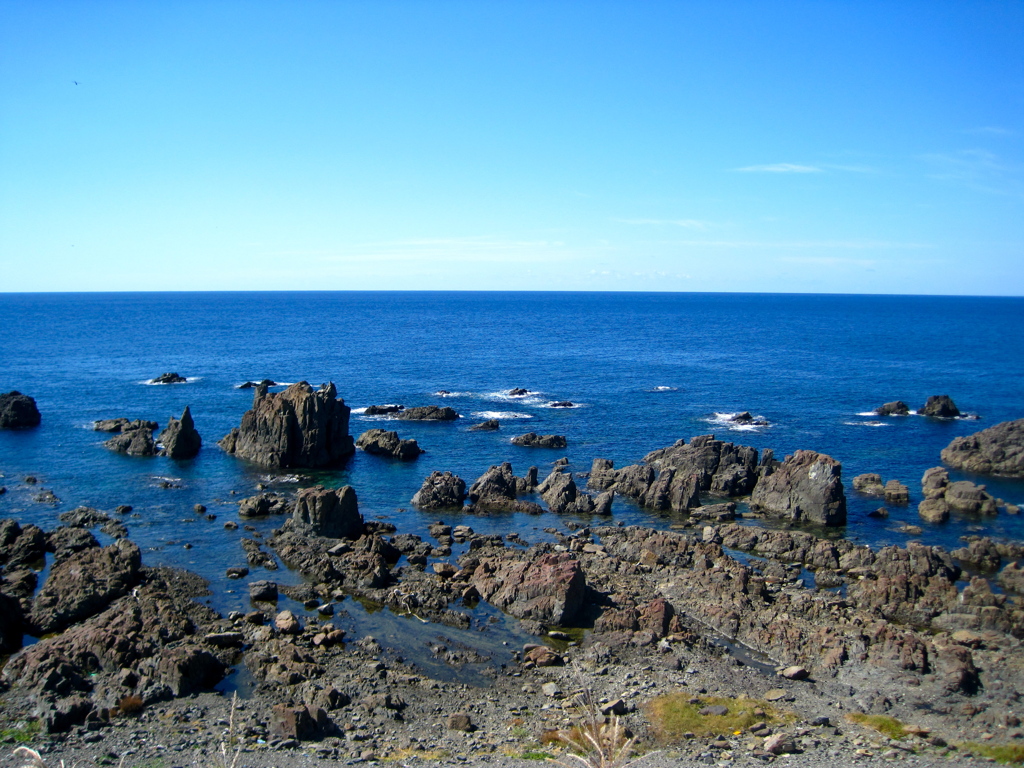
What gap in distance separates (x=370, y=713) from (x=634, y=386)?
9385 cm

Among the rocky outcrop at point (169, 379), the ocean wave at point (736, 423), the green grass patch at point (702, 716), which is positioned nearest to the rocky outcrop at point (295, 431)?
the ocean wave at point (736, 423)

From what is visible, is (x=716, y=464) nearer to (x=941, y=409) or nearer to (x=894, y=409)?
(x=894, y=409)

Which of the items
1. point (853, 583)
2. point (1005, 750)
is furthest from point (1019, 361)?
point (1005, 750)

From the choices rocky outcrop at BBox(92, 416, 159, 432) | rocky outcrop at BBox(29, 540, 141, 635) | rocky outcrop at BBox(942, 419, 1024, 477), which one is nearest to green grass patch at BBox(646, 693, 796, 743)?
rocky outcrop at BBox(29, 540, 141, 635)

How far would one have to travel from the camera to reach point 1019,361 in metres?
156

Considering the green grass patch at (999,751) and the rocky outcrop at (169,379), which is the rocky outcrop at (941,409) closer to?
the green grass patch at (999,751)

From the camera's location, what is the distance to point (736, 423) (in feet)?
306

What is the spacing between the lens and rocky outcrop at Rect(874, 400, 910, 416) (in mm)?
100750

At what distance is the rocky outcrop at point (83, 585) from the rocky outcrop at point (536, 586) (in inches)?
840

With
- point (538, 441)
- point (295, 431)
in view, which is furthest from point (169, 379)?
point (538, 441)

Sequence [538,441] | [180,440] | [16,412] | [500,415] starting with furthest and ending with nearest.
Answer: [500,415] → [16,412] → [538,441] → [180,440]

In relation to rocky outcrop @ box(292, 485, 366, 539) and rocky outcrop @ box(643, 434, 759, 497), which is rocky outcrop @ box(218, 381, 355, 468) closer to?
rocky outcrop @ box(292, 485, 366, 539)

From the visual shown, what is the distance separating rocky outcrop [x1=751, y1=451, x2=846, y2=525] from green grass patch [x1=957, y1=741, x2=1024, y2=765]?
3033cm

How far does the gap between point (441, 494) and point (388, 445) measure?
17890 mm
